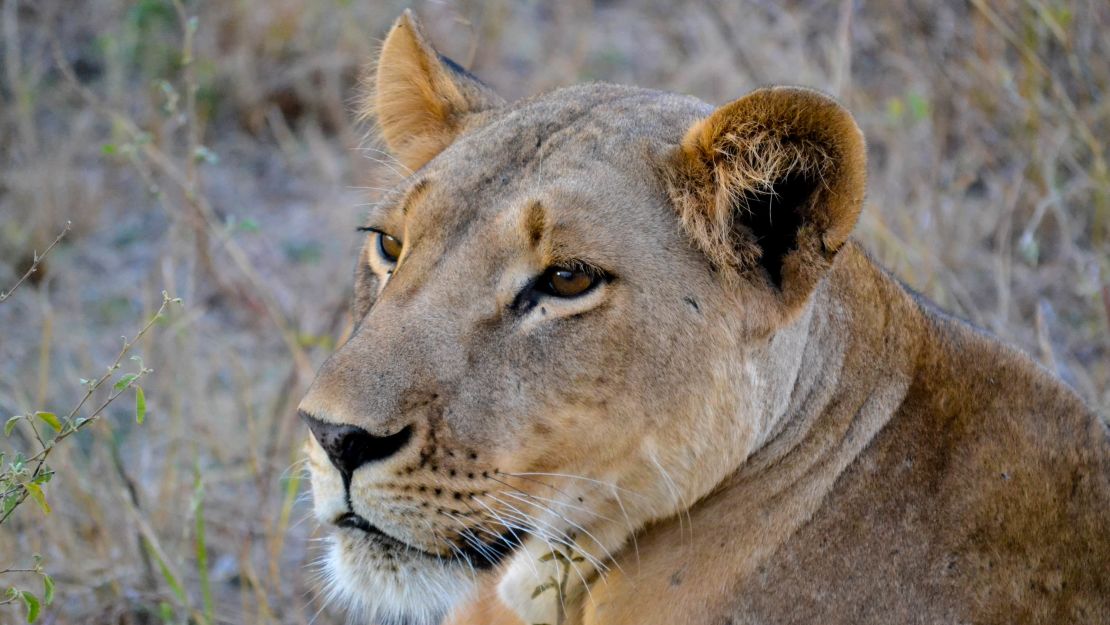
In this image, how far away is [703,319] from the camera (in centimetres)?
276

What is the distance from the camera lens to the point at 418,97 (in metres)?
3.49

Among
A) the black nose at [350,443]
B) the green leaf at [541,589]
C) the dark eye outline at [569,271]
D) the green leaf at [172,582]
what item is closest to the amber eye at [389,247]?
the dark eye outline at [569,271]

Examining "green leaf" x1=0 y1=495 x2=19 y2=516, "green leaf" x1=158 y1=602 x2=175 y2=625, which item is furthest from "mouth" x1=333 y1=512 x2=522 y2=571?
"green leaf" x1=158 y1=602 x2=175 y2=625

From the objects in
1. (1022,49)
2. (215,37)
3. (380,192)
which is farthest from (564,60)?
(380,192)

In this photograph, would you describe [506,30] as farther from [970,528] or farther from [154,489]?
[970,528]

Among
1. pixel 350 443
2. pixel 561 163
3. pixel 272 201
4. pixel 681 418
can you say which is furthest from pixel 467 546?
pixel 272 201

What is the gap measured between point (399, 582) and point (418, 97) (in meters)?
1.40

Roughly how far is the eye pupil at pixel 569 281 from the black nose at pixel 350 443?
1.49ft

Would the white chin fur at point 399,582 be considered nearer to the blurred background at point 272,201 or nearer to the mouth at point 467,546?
the mouth at point 467,546

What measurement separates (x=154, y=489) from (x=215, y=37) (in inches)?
146

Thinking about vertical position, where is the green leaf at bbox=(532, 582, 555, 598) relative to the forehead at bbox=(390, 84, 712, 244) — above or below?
below

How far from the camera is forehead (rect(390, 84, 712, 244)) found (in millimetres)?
2812

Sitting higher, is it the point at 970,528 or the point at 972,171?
the point at 970,528

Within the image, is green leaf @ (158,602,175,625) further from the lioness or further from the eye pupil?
the eye pupil
